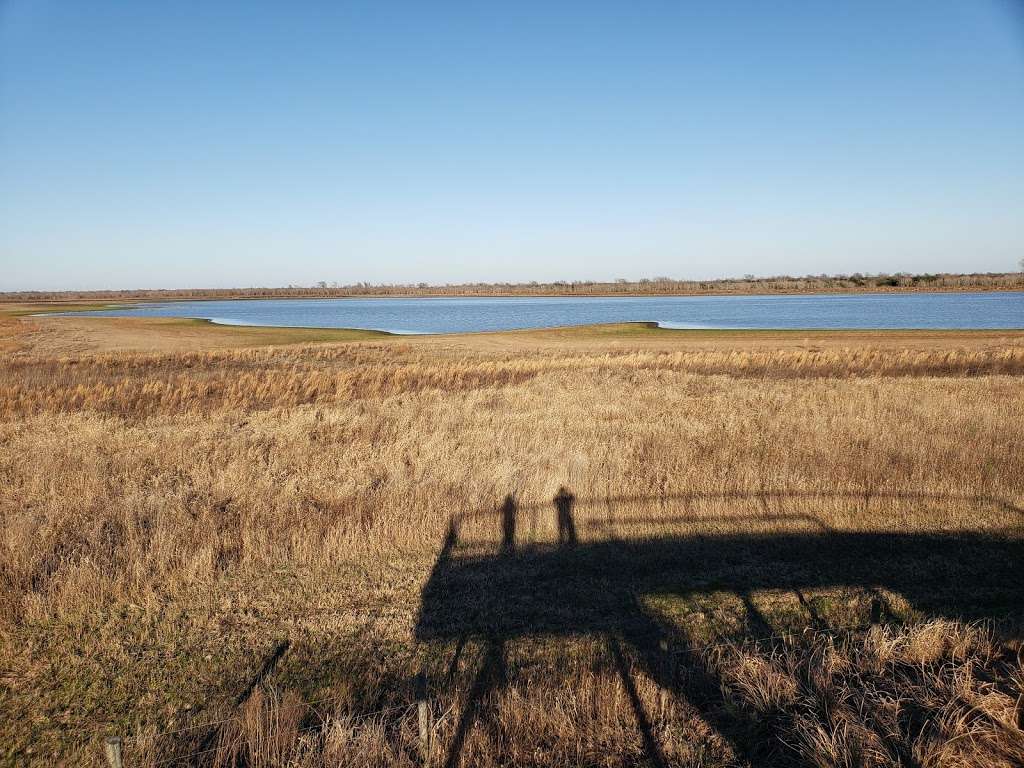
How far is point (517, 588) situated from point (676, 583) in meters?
1.88

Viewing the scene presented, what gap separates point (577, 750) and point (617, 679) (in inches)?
32.2

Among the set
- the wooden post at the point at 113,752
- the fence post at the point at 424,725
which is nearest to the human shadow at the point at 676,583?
the fence post at the point at 424,725

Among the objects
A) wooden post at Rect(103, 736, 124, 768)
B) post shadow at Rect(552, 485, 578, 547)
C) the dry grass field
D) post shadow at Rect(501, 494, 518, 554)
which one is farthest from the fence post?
post shadow at Rect(552, 485, 578, 547)

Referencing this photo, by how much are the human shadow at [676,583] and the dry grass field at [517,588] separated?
4 centimetres

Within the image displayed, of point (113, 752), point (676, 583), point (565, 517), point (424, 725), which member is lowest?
point (676, 583)

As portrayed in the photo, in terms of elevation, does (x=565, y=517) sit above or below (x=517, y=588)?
above

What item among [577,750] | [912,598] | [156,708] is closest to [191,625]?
[156,708]

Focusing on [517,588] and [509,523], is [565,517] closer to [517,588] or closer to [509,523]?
[509,523]

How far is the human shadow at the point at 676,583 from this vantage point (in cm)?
569

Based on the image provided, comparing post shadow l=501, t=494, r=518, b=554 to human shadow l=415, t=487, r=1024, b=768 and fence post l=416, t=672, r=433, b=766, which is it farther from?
fence post l=416, t=672, r=433, b=766

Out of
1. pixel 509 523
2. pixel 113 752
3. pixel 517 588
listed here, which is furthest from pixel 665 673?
pixel 113 752

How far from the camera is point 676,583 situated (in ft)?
25.5

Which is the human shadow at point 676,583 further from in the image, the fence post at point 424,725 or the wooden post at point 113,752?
the wooden post at point 113,752

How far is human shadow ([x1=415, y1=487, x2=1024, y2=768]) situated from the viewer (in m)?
5.69
